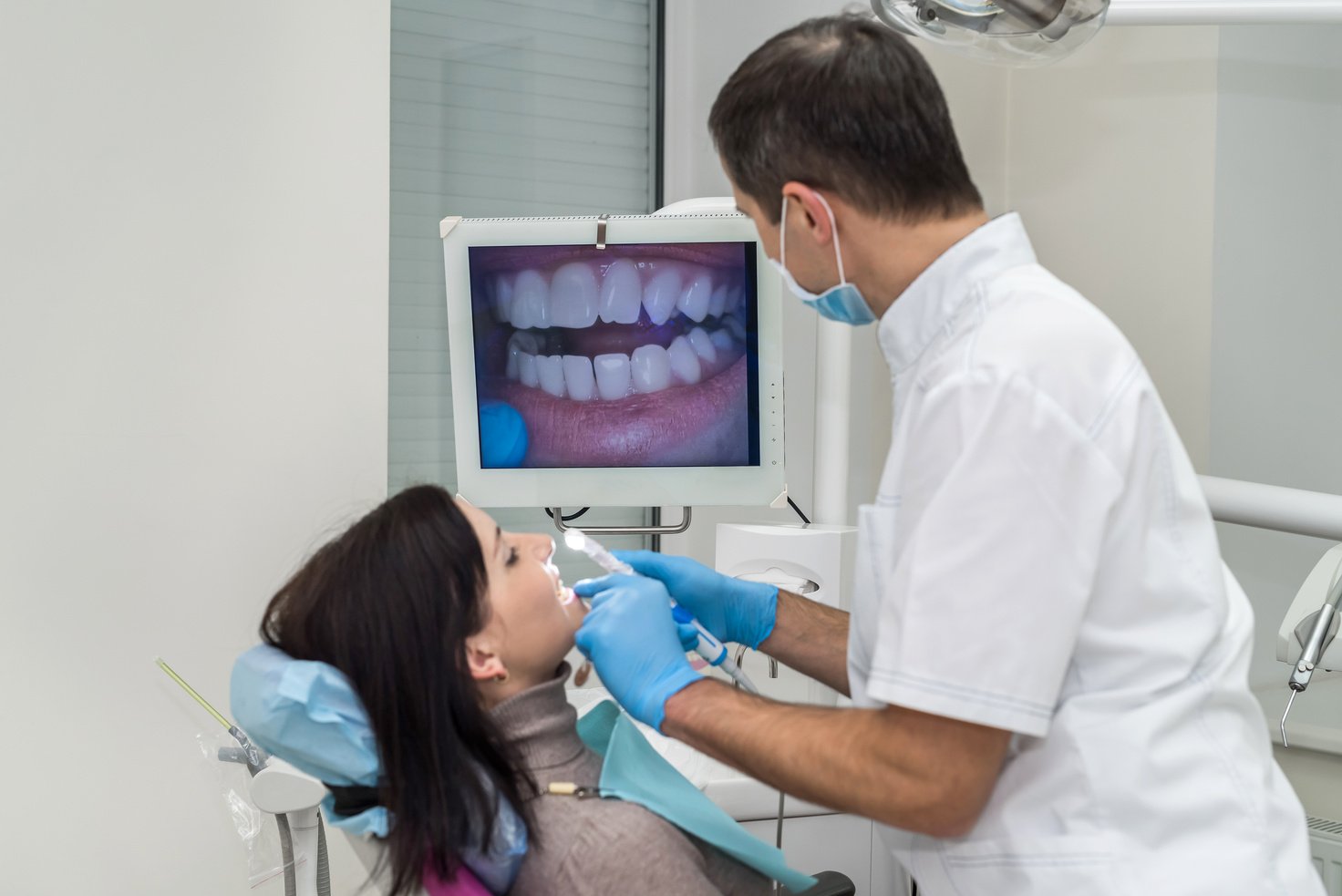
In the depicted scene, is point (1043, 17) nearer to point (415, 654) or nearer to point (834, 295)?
point (834, 295)

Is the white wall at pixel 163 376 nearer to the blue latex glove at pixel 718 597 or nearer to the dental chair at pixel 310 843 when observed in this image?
the dental chair at pixel 310 843

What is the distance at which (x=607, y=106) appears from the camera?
2.88m

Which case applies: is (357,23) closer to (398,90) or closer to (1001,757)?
(398,90)

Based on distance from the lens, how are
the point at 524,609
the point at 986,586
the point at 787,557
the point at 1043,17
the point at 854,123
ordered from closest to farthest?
the point at 986,586, the point at 854,123, the point at 524,609, the point at 1043,17, the point at 787,557

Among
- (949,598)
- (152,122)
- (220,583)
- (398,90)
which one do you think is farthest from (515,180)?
(949,598)

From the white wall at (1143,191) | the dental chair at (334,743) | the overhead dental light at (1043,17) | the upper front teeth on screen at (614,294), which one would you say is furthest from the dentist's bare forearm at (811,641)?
the white wall at (1143,191)

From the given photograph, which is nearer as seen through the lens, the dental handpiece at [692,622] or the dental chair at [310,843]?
the dental chair at [310,843]

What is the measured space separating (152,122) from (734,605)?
1.15m

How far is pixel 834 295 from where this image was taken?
47.1 inches

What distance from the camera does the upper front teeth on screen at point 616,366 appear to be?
1.91 metres

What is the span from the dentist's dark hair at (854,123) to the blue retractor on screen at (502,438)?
852 millimetres

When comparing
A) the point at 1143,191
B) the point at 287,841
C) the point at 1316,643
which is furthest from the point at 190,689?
the point at 1143,191

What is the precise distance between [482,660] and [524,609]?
0.24ft

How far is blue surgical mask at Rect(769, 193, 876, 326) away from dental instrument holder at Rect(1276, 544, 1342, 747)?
86cm
